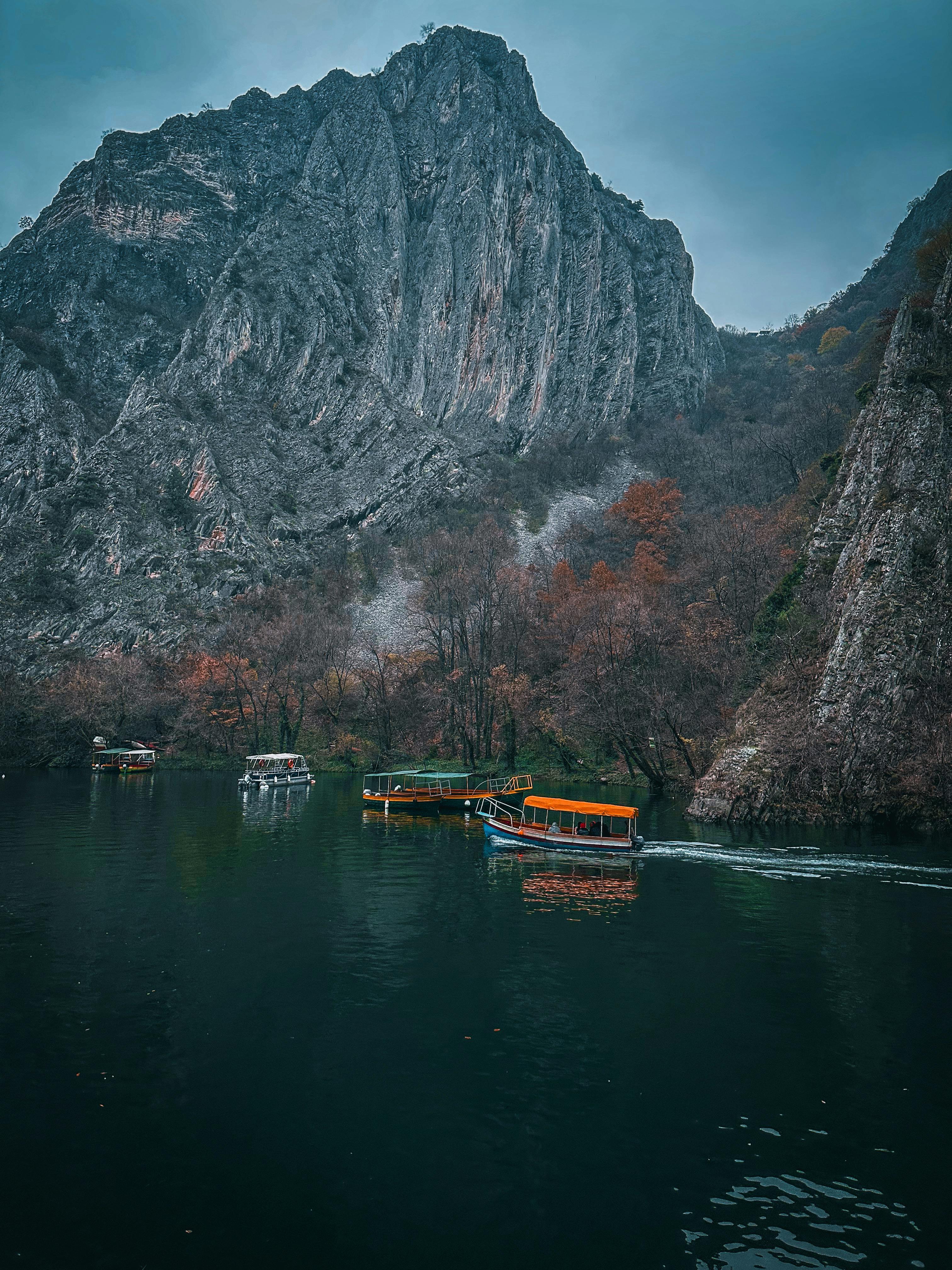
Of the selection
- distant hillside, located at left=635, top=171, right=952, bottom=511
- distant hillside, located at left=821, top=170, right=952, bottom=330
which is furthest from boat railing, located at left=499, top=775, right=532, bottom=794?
distant hillside, located at left=821, top=170, right=952, bottom=330

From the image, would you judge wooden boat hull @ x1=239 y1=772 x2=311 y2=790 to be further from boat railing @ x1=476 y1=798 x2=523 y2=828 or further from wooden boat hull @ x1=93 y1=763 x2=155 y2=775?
boat railing @ x1=476 y1=798 x2=523 y2=828

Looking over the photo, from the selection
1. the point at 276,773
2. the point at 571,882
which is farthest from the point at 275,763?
the point at 571,882

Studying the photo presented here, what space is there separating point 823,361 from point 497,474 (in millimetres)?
73159

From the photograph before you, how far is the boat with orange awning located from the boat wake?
1.33 m

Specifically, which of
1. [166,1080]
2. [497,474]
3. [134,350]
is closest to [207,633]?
[497,474]

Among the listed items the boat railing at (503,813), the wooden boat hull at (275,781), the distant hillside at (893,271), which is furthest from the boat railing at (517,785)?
the distant hillside at (893,271)

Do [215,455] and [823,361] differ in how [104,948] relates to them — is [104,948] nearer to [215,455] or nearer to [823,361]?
[215,455]

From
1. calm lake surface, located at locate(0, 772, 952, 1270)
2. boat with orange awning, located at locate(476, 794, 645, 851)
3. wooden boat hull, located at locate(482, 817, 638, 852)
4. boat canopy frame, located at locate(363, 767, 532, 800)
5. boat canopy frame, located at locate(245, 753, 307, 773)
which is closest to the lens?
calm lake surface, located at locate(0, 772, 952, 1270)

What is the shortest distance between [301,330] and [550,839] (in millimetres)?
135427

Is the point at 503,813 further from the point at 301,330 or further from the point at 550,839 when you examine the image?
the point at 301,330

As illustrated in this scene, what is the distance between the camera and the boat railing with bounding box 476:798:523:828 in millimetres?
35344

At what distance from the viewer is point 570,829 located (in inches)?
1457

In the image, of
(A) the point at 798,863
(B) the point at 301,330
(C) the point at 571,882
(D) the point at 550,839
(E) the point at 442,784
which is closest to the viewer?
(C) the point at 571,882

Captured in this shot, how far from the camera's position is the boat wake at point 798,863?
2669 centimetres
